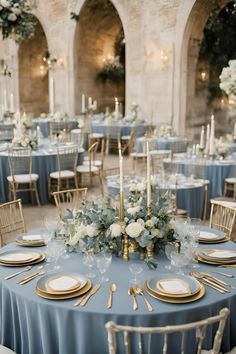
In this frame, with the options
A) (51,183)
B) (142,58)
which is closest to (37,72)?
(142,58)

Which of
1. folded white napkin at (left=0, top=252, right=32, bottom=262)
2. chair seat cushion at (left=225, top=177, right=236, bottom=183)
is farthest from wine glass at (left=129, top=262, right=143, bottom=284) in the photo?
chair seat cushion at (left=225, top=177, right=236, bottom=183)

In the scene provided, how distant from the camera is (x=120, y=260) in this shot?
318 cm

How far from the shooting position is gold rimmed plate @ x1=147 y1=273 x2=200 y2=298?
104 inches

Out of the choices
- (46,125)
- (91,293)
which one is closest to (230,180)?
(91,293)

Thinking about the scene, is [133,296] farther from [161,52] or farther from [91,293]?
[161,52]

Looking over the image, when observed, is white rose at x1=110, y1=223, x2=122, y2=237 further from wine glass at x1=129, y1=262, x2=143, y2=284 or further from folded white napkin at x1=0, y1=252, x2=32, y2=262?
folded white napkin at x1=0, y1=252, x2=32, y2=262

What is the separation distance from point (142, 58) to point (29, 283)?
11.3 meters

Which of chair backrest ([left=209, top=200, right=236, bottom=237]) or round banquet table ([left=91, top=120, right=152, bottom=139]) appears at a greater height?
round banquet table ([left=91, top=120, right=152, bottom=139])

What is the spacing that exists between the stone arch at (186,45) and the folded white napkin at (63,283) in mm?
10397

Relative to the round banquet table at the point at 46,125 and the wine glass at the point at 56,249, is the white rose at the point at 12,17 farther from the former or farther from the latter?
the round banquet table at the point at 46,125

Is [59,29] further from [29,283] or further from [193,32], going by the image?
[29,283]

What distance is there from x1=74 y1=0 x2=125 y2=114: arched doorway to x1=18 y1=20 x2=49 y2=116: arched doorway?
3420mm

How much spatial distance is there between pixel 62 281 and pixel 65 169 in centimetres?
523

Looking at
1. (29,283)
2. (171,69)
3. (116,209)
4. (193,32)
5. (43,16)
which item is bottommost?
(29,283)
